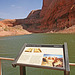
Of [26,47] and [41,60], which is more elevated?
[26,47]

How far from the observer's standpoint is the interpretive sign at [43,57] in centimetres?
188

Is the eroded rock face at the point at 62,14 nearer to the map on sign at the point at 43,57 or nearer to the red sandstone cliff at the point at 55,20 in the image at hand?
the red sandstone cliff at the point at 55,20

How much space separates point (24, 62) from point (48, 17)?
4722 centimetres

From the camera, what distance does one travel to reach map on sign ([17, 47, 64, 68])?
1.92m

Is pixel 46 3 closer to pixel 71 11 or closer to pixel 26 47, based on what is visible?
pixel 71 11

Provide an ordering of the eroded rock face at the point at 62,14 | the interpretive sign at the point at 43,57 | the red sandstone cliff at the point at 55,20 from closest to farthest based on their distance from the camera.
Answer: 1. the interpretive sign at the point at 43,57
2. the eroded rock face at the point at 62,14
3. the red sandstone cliff at the point at 55,20

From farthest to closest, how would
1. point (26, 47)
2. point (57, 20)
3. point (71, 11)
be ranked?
point (57, 20), point (71, 11), point (26, 47)

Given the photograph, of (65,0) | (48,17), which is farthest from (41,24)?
(65,0)

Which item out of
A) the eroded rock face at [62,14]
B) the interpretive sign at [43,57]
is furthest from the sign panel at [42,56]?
the eroded rock face at [62,14]

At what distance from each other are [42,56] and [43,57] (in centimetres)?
4

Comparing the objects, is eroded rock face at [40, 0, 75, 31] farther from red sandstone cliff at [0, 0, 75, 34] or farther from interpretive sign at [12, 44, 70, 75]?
interpretive sign at [12, 44, 70, 75]

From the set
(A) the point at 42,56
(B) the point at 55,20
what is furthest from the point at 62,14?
(A) the point at 42,56

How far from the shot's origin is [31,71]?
15.9 ft

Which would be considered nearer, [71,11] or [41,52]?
[41,52]
